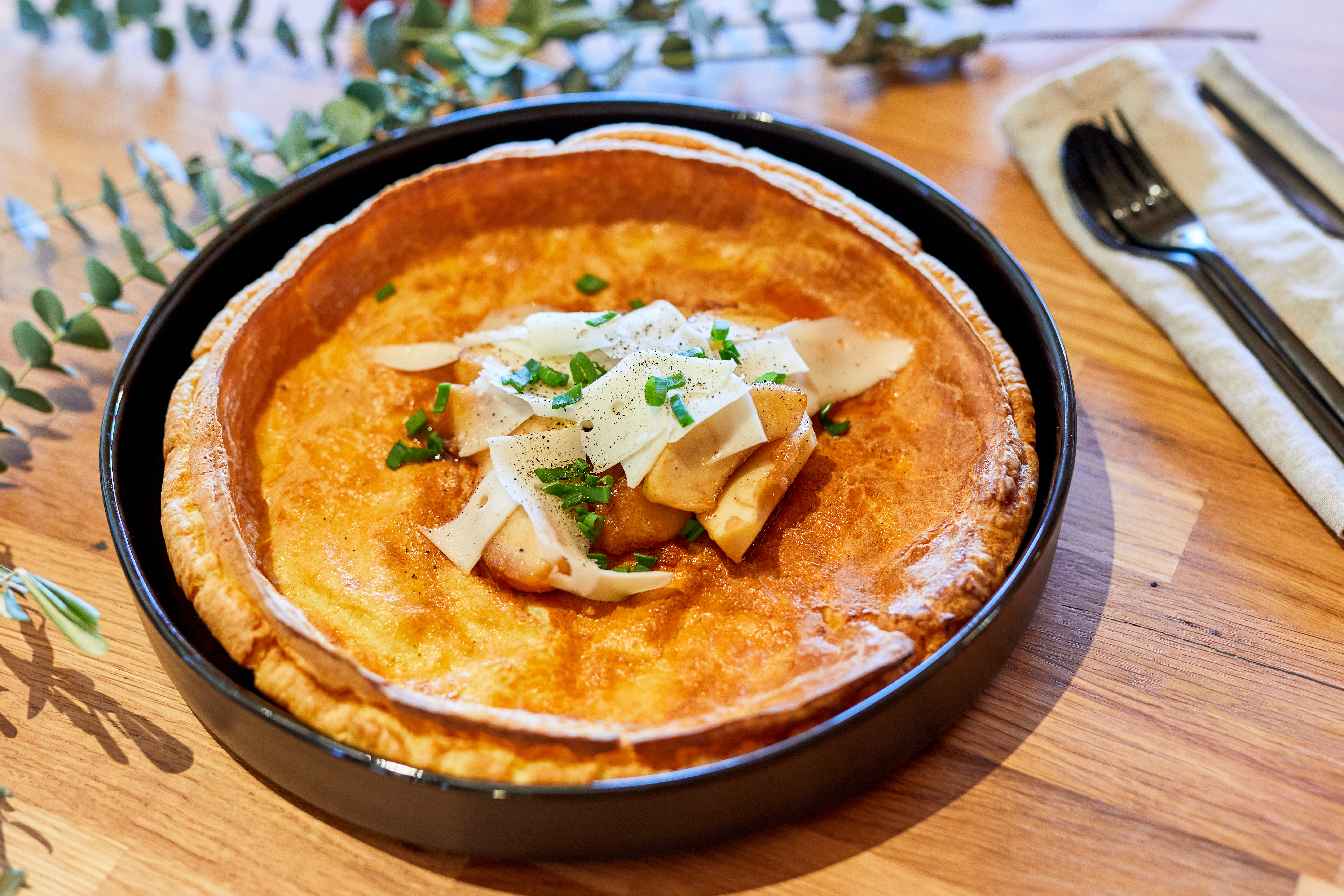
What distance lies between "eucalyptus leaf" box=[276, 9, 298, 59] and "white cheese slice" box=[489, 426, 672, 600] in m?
2.69

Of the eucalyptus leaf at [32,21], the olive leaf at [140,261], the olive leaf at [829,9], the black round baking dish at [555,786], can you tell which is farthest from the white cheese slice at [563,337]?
the eucalyptus leaf at [32,21]

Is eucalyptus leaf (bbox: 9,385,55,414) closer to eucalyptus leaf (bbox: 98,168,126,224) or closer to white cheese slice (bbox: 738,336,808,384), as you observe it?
eucalyptus leaf (bbox: 98,168,126,224)

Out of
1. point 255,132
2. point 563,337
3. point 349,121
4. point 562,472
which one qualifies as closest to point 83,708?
point 562,472

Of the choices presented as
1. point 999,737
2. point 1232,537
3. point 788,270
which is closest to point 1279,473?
point 1232,537

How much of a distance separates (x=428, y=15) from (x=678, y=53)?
41.6 inches

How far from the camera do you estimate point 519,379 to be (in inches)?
111

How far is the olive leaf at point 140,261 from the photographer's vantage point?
3.27 metres

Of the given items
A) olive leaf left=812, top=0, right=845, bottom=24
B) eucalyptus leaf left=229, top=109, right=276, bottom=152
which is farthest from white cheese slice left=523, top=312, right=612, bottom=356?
olive leaf left=812, top=0, right=845, bottom=24

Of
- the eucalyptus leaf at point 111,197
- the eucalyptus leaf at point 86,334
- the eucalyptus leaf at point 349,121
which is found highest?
the eucalyptus leaf at point 349,121

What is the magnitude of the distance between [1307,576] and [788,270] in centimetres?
169

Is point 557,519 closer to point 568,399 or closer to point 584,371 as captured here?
point 568,399

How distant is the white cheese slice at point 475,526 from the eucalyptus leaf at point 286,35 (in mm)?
2787

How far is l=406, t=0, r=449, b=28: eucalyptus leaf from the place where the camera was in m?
4.21

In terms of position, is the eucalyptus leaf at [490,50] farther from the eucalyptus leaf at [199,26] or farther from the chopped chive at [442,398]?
the chopped chive at [442,398]
